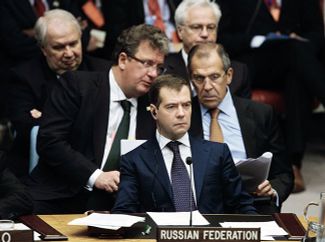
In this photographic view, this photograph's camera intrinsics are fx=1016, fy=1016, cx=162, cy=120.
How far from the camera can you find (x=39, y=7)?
7.18 m

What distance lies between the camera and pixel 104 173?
526 centimetres

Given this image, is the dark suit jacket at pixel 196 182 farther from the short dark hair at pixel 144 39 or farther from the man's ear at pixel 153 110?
the short dark hair at pixel 144 39

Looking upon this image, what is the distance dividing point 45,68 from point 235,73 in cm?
117

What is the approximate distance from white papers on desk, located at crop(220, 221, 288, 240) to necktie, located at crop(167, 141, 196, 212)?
388 mm

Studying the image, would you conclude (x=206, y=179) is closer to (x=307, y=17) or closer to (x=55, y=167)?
(x=55, y=167)

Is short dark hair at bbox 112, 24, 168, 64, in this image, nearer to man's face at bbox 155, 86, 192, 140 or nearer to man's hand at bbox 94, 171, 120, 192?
man's face at bbox 155, 86, 192, 140

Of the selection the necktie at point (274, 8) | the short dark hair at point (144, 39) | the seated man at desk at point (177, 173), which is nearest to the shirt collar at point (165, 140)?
the seated man at desk at point (177, 173)

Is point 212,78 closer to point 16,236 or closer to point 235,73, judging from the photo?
point 235,73

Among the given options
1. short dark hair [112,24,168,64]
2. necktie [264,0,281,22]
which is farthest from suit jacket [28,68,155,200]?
necktie [264,0,281,22]

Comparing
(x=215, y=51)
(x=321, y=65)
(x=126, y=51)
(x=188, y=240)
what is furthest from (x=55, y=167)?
(x=321, y=65)

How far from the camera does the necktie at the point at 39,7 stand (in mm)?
7164

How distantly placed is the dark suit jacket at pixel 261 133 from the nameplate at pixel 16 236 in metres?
1.65

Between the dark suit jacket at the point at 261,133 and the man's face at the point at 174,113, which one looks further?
the dark suit jacket at the point at 261,133

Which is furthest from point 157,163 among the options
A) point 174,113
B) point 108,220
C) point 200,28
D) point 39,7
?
point 39,7
